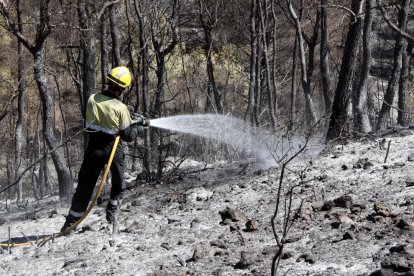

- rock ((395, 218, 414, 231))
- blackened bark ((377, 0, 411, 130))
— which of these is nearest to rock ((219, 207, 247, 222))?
rock ((395, 218, 414, 231))

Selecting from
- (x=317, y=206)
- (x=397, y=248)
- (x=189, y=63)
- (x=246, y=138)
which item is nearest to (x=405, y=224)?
(x=397, y=248)

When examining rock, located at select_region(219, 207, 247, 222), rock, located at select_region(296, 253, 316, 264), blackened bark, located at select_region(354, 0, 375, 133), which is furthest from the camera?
blackened bark, located at select_region(354, 0, 375, 133)

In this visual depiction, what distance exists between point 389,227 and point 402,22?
12070 millimetres

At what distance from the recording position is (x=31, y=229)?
8008 mm

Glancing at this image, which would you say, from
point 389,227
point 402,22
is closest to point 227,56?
point 402,22

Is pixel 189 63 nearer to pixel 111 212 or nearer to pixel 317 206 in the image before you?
pixel 111 212

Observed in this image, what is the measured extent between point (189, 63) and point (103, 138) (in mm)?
24088

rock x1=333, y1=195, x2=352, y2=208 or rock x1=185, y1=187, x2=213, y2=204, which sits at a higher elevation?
rock x1=333, y1=195, x2=352, y2=208

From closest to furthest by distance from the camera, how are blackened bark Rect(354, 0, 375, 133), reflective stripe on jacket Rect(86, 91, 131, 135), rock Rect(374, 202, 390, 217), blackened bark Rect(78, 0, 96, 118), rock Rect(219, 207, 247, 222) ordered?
rock Rect(374, 202, 390, 217)
rock Rect(219, 207, 247, 222)
reflective stripe on jacket Rect(86, 91, 131, 135)
blackened bark Rect(354, 0, 375, 133)
blackened bark Rect(78, 0, 96, 118)

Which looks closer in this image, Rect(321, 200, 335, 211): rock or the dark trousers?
Rect(321, 200, 335, 211): rock

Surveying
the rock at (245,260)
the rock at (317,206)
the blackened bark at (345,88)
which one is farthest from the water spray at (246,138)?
the rock at (245,260)

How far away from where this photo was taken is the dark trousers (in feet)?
22.8

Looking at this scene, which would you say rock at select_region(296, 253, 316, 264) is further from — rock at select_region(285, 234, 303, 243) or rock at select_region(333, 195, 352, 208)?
rock at select_region(333, 195, 352, 208)

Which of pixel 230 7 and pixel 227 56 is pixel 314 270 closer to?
pixel 230 7
